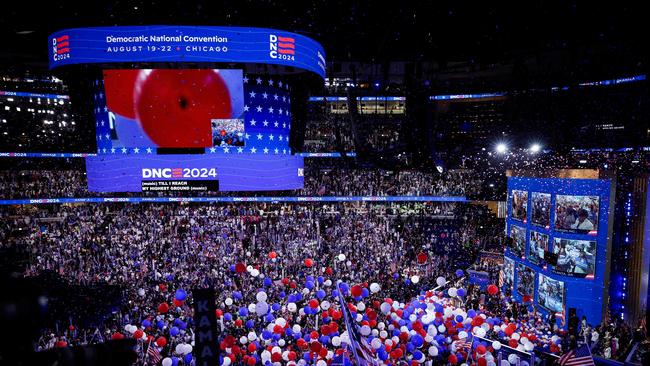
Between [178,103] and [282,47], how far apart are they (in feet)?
14.8

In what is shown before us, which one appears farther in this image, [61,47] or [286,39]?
[286,39]

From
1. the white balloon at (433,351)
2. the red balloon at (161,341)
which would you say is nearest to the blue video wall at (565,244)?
the white balloon at (433,351)

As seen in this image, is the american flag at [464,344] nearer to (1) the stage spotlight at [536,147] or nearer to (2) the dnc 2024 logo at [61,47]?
(1) the stage spotlight at [536,147]

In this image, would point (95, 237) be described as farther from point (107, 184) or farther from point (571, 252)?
point (571, 252)

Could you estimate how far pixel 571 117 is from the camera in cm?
1341

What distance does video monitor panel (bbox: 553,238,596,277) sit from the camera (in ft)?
46.5

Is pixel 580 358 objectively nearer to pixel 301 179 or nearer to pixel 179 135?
pixel 301 179

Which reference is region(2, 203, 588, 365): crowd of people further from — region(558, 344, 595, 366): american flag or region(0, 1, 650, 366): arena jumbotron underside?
region(558, 344, 595, 366): american flag

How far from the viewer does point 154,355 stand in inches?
387

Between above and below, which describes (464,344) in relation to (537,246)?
below

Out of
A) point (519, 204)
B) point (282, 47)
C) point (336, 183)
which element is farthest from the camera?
point (336, 183)

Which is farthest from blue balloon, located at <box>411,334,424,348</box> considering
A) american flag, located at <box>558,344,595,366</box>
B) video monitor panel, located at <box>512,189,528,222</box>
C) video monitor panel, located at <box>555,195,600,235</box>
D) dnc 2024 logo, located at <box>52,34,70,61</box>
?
dnc 2024 logo, located at <box>52,34,70,61</box>

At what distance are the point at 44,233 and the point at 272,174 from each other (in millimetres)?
14407

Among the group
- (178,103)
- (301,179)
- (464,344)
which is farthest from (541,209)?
(178,103)
